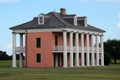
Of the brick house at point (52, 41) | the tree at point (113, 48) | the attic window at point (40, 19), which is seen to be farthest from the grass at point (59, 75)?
the tree at point (113, 48)

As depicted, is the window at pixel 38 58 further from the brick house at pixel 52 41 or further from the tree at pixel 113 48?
the tree at pixel 113 48

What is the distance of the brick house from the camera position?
8250 cm

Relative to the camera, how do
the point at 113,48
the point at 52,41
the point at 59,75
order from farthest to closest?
1. the point at 113,48
2. the point at 52,41
3. the point at 59,75

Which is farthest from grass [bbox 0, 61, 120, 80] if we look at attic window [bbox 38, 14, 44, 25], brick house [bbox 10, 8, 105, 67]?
attic window [bbox 38, 14, 44, 25]

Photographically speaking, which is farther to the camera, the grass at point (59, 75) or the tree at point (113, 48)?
the tree at point (113, 48)

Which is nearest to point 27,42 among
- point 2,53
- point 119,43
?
point 119,43

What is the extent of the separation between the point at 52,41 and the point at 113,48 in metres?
47.8

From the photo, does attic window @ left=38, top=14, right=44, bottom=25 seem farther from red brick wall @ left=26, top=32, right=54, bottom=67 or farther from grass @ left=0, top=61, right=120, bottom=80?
grass @ left=0, top=61, right=120, bottom=80

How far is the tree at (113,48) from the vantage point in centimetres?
12725

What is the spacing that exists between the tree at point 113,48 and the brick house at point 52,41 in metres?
37.1

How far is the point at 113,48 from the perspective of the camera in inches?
5054

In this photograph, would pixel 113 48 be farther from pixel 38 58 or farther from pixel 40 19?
pixel 38 58

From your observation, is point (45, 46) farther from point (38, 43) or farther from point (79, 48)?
point (79, 48)

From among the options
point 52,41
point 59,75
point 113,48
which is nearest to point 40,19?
point 52,41
